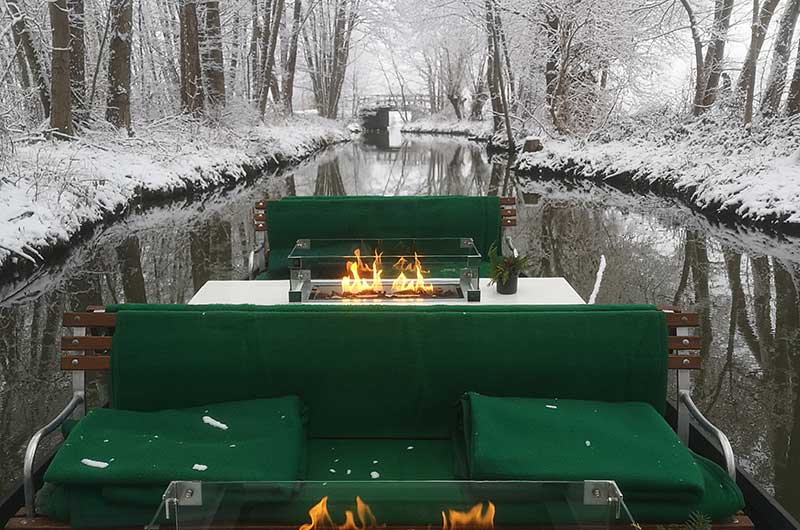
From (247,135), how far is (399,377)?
81.8 feet

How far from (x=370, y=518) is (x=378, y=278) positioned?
11.7 feet

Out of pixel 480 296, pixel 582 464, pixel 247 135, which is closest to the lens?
pixel 582 464

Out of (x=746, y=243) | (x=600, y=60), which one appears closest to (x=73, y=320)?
(x=746, y=243)

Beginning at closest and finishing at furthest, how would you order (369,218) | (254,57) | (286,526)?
(286,526) < (369,218) < (254,57)

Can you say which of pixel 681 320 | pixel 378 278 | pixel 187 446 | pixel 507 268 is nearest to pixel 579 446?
pixel 681 320

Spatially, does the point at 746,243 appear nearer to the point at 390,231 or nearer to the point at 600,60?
the point at 390,231

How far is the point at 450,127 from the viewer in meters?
60.0

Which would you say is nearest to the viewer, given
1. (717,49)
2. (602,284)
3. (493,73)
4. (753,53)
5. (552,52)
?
(602,284)

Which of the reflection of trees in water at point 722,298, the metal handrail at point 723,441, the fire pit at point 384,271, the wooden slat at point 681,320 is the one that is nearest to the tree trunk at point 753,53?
the reflection of trees in water at point 722,298

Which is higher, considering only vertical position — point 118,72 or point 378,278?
point 118,72

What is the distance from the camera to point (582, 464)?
9.62 feet

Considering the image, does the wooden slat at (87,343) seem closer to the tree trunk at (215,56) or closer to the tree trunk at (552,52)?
the tree trunk at (215,56)

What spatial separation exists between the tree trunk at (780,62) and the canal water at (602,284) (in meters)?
4.16

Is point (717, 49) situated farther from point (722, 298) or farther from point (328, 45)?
point (328, 45)
